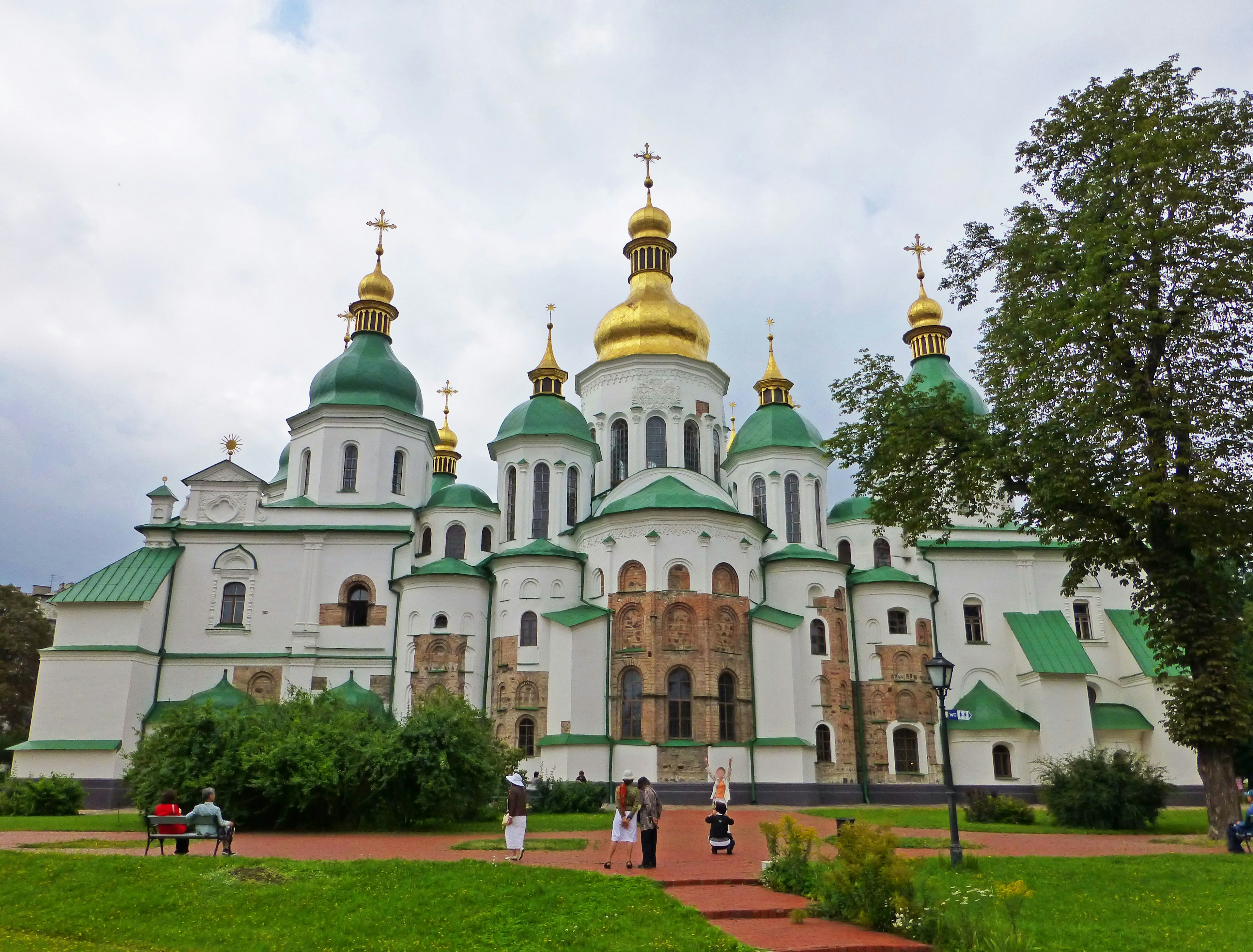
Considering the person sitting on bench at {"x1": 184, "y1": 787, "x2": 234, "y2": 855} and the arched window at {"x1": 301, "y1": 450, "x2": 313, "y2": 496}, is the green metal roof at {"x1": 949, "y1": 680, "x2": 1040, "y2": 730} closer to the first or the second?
the arched window at {"x1": 301, "y1": 450, "x2": 313, "y2": 496}

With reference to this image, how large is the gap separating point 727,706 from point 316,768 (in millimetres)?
15538

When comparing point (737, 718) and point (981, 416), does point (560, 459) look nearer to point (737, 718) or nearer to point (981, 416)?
point (737, 718)

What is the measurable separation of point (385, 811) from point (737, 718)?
14123 millimetres

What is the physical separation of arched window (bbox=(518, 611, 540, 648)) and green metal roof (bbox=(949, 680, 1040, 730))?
582 inches

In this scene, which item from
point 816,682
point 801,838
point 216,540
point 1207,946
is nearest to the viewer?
point 1207,946

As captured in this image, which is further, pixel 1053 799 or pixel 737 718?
pixel 737 718

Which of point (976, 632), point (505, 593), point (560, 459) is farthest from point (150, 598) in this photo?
point (976, 632)

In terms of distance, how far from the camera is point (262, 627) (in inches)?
1396

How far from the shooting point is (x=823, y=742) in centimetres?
3347

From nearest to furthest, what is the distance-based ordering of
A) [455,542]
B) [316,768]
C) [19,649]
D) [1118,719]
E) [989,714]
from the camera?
[316,768], [989,714], [1118,719], [455,542], [19,649]

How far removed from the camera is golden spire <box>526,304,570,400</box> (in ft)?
137

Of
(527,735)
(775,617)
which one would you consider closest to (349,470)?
(527,735)

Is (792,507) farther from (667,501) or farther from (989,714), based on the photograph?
(989,714)

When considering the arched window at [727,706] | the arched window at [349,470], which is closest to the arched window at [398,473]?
the arched window at [349,470]
